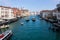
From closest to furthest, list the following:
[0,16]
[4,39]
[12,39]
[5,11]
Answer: [4,39]
[12,39]
[0,16]
[5,11]

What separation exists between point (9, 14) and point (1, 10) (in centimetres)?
549

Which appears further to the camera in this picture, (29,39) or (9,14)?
(9,14)

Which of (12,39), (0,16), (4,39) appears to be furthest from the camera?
(0,16)

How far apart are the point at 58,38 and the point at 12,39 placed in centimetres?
650

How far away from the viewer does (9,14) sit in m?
56.6

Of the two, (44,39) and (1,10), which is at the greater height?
(1,10)

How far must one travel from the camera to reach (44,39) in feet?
69.1

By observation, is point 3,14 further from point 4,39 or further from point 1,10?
point 4,39

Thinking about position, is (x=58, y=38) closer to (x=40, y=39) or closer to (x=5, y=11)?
(x=40, y=39)

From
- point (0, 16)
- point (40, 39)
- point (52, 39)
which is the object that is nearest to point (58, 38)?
point (52, 39)

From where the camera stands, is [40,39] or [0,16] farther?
[0,16]

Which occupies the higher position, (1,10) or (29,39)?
(1,10)

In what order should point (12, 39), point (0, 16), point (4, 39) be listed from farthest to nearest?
1. point (0, 16)
2. point (12, 39)
3. point (4, 39)

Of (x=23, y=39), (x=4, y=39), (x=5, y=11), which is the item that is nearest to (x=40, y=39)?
(x=23, y=39)
